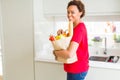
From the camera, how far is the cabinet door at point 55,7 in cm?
231

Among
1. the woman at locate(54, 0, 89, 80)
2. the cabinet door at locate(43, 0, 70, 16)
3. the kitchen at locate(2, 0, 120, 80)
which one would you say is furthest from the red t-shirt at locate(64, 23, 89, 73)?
the cabinet door at locate(43, 0, 70, 16)

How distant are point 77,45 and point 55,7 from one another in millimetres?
1001

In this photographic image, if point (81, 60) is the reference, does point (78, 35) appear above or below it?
above

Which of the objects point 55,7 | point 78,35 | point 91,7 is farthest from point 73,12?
point 55,7

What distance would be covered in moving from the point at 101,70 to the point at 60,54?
2.20 feet

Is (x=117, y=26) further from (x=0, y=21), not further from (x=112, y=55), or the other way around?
(x=0, y=21)

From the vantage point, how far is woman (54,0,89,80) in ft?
4.90

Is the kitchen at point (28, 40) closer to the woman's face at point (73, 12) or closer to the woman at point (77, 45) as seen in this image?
the woman at point (77, 45)

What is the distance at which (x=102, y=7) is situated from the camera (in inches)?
84.4

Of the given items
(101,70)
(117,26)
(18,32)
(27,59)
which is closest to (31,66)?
(27,59)

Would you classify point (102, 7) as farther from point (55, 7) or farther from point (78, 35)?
point (78, 35)

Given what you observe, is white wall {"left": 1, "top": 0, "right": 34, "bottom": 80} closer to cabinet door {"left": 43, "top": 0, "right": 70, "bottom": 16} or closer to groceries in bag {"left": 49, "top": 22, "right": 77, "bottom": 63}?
cabinet door {"left": 43, "top": 0, "right": 70, "bottom": 16}

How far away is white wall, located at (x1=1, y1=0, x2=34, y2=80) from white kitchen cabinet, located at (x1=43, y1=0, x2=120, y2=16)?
Answer: 0.78ft

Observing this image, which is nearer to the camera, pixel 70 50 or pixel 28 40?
pixel 70 50
